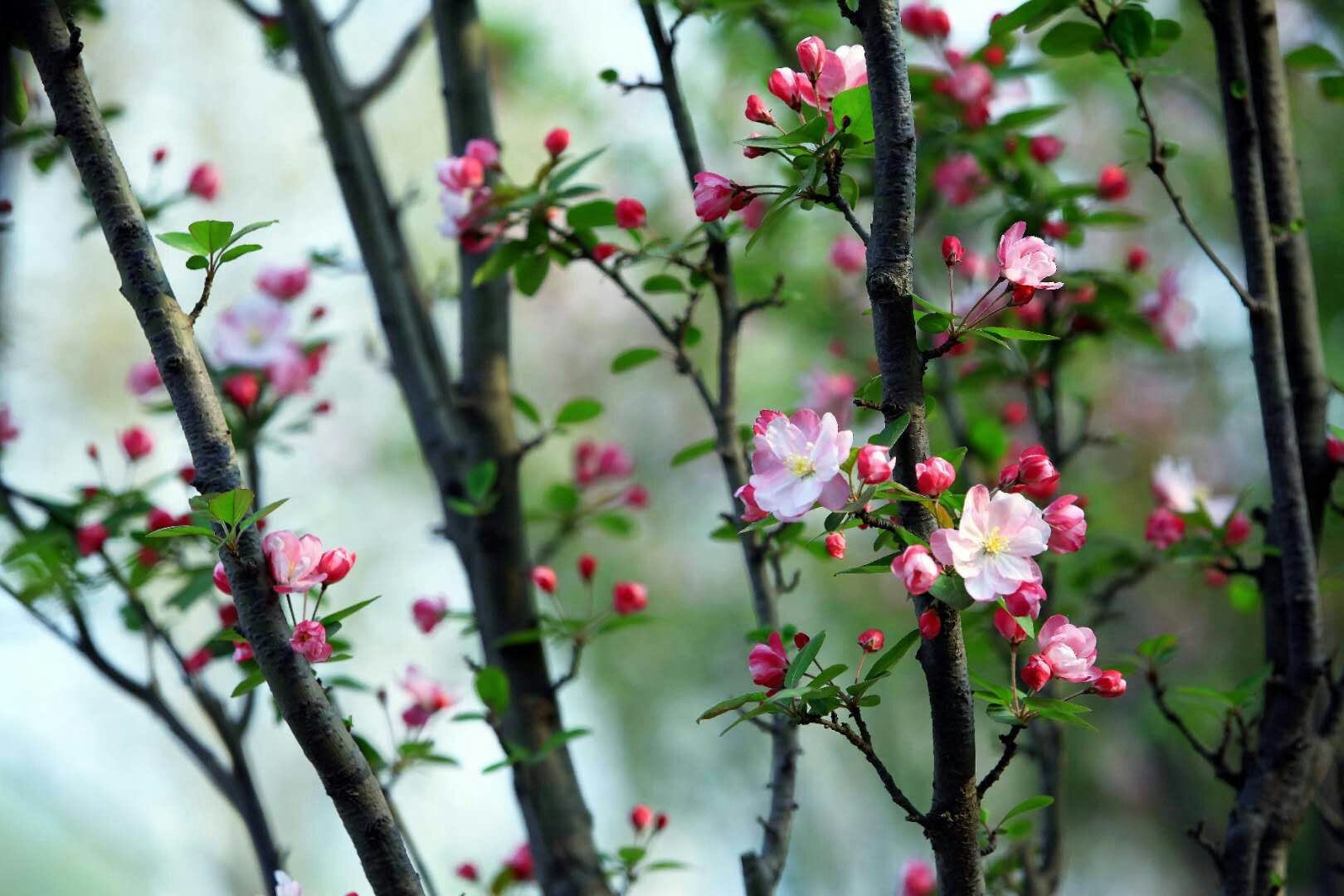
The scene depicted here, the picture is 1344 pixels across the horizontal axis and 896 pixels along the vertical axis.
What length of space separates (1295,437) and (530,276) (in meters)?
0.84

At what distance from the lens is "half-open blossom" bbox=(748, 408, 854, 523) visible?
0.76 m

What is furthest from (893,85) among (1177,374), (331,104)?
(1177,374)

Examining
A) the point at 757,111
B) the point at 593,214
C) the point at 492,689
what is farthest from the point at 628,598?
the point at 757,111

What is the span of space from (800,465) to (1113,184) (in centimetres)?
110

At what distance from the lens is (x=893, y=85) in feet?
2.71

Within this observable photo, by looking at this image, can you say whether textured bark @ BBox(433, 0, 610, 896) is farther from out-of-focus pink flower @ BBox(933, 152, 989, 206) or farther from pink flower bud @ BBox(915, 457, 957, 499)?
pink flower bud @ BBox(915, 457, 957, 499)

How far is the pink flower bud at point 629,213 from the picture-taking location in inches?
48.9

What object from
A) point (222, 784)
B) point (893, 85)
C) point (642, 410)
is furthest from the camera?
point (642, 410)

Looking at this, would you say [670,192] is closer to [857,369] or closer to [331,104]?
[857,369]

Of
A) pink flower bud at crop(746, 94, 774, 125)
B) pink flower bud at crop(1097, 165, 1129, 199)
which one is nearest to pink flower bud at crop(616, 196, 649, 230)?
pink flower bud at crop(746, 94, 774, 125)

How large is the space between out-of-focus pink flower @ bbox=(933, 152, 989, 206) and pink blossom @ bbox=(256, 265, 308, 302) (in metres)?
1.08

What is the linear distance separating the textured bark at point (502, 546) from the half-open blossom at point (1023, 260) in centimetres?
89

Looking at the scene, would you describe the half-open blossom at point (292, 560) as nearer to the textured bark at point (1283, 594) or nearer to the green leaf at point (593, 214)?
the green leaf at point (593, 214)

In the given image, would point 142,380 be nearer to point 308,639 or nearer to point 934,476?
point 308,639
